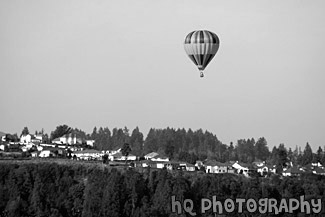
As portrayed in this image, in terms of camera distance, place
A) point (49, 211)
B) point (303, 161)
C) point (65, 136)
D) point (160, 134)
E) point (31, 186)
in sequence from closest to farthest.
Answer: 1. point (49, 211)
2. point (31, 186)
3. point (65, 136)
4. point (303, 161)
5. point (160, 134)

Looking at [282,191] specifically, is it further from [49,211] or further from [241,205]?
→ [49,211]

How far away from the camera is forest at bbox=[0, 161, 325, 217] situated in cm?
6047

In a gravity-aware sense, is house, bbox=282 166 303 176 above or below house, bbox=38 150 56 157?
below

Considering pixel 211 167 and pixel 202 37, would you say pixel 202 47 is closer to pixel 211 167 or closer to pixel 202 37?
pixel 202 37

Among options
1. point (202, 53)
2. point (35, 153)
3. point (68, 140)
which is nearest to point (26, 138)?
point (68, 140)

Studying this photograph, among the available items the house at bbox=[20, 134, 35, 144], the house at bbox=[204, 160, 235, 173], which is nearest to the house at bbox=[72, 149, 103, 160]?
the house at bbox=[20, 134, 35, 144]

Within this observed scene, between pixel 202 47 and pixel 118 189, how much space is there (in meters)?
16.9

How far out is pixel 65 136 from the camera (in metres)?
110

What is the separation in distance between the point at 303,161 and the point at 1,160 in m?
58.9

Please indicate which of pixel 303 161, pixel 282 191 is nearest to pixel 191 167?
pixel 282 191

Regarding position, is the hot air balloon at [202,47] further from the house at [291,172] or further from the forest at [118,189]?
the house at [291,172]

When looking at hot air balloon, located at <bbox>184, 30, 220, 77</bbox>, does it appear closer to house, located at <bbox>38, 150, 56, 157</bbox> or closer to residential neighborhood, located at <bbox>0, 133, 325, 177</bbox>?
residential neighborhood, located at <bbox>0, 133, 325, 177</bbox>

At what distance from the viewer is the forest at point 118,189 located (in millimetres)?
60469

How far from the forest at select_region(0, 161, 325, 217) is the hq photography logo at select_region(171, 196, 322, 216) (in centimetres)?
40
